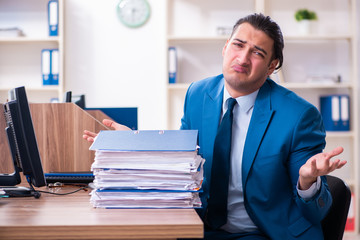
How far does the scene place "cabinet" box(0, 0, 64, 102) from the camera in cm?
403

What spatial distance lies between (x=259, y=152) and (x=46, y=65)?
2.78 m

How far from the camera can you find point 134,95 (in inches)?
161

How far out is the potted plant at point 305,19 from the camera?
3.96 meters

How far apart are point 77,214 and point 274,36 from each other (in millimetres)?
1050

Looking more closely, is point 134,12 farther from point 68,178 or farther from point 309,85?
point 68,178

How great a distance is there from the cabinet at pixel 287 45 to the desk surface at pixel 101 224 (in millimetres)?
2920

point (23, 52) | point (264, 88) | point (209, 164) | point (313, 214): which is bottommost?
point (313, 214)

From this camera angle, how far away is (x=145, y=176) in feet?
3.91

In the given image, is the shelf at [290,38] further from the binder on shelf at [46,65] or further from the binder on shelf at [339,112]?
the binder on shelf at [46,65]

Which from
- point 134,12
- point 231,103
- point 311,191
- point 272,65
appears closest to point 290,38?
point 134,12

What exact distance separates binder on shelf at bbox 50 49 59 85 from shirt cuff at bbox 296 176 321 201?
2.89 meters

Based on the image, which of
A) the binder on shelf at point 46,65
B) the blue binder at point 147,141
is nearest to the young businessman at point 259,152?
the blue binder at point 147,141

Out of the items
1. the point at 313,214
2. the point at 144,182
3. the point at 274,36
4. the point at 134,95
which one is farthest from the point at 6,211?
the point at 134,95

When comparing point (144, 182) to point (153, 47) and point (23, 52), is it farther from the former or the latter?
point (23, 52)
